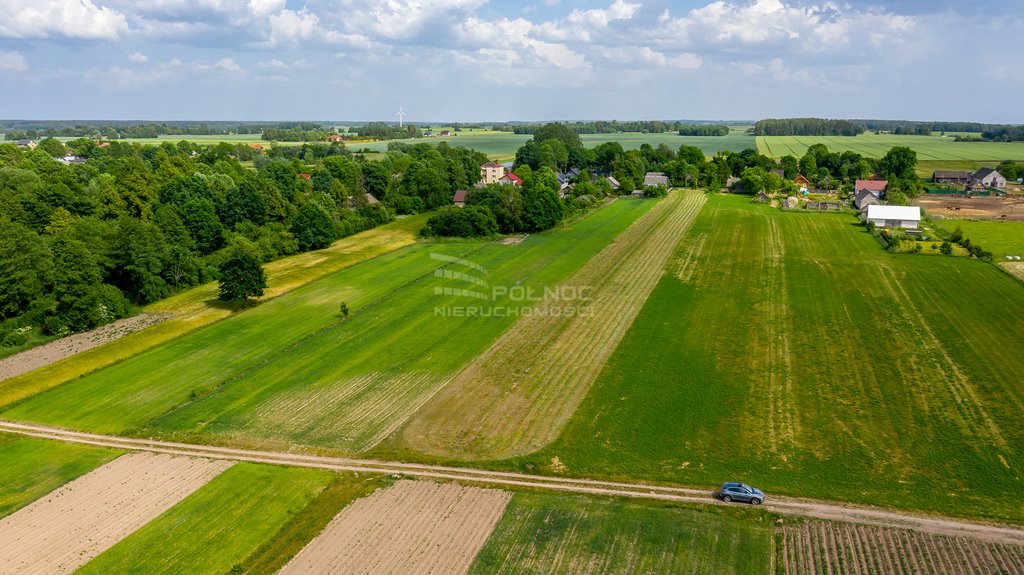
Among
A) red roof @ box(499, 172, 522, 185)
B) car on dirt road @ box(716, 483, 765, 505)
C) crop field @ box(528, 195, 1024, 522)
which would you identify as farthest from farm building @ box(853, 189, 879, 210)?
car on dirt road @ box(716, 483, 765, 505)

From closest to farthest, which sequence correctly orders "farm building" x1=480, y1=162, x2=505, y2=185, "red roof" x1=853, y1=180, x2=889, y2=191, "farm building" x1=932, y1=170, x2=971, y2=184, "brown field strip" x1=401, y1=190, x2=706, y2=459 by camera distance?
"brown field strip" x1=401, y1=190, x2=706, y2=459, "red roof" x1=853, y1=180, x2=889, y2=191, "farm building" x1=932, y1=170, x2=971, y2=184, "farm building" x1=480, y1=162, x2=505, y2=185

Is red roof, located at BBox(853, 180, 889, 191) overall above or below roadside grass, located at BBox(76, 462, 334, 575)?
above

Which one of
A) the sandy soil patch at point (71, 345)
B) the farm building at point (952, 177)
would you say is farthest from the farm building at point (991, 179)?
the sandy soil patch at point (71, 345)

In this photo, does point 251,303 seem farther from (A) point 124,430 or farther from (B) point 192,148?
(B) point 192,148

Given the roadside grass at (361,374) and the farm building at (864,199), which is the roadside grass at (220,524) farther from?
the farm building at (864,199)

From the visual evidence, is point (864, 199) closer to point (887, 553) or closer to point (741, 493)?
point (741, 493)

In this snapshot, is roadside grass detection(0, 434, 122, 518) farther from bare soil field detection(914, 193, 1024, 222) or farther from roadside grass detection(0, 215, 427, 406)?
bare soil field detection(914, 193, 1024, 222)

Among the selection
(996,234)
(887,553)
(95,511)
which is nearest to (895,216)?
(996,234)
